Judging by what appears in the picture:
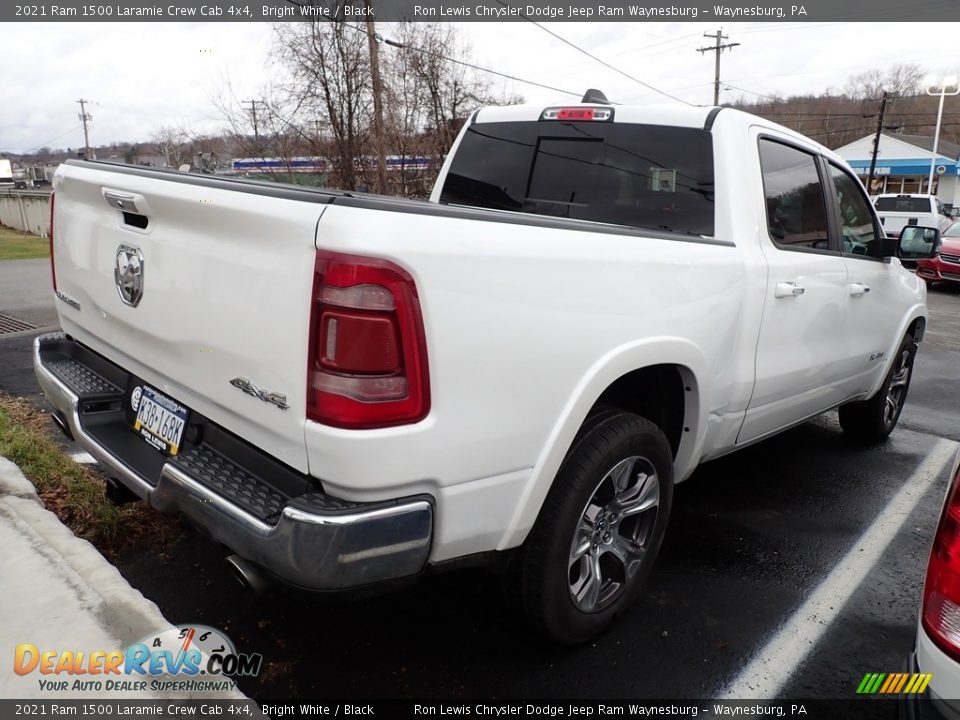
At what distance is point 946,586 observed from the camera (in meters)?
1.68

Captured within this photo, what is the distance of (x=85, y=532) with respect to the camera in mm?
3232

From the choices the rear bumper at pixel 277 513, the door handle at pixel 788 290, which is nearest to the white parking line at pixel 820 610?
the door handle at pixel 788 290

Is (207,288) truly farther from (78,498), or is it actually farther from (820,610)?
(820,610)

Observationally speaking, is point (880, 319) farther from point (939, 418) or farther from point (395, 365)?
point (395, 365)

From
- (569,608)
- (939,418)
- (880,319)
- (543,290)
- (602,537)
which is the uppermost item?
(543,290)

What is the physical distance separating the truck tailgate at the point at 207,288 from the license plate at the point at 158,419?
0.04 meters

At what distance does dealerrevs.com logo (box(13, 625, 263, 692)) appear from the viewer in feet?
6.48

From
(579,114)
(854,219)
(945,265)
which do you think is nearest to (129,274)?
(579,114)

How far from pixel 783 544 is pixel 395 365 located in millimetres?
2648

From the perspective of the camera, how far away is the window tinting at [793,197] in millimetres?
3326

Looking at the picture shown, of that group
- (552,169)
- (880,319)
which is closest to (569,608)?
(552,169)

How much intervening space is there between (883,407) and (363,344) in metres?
4.47

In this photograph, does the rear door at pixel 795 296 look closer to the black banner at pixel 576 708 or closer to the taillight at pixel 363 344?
the black banner at pixel 576 708

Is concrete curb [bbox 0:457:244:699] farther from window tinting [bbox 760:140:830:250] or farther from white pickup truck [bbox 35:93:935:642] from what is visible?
window tinting [bbox 760:140:830:250]
